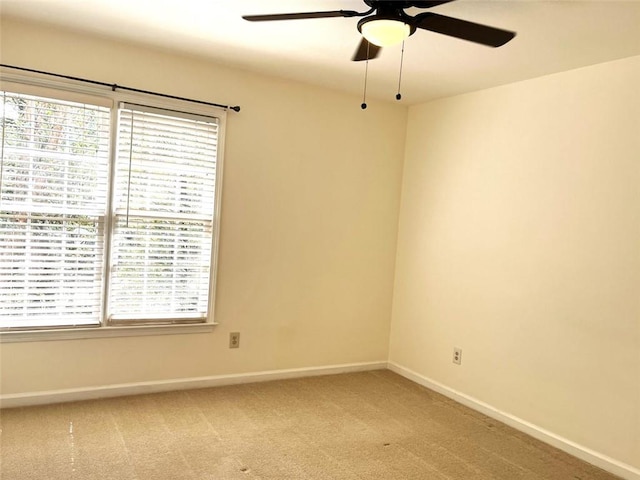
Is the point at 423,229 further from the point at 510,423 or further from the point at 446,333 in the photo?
the point at 510,423

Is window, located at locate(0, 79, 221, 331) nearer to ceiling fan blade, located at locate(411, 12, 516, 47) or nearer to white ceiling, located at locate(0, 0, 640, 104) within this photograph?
white ceiling, located at locate(0, 0, 640, 104)

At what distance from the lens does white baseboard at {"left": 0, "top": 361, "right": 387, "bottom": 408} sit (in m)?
3.13

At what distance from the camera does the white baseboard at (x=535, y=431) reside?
278 cm

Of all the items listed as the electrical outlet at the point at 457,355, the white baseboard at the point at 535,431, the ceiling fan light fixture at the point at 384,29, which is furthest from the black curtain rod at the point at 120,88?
the white baseboard at the point at 535,431

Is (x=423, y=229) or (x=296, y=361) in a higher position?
(x=423, y=229)

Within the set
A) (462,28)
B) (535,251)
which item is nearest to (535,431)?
(535,251)

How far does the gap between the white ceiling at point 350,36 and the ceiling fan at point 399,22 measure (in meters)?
0.26

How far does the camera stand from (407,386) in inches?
159

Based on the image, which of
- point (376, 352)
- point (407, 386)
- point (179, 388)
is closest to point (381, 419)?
point (407, 386)

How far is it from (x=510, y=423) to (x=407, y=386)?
2.86ft

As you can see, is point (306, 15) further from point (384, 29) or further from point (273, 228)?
point (273, 228)

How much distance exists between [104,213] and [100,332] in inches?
30.4

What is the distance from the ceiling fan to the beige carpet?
211 centimetres

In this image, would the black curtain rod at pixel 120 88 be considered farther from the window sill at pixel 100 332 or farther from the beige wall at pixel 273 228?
the window sill at pixel 100 332
